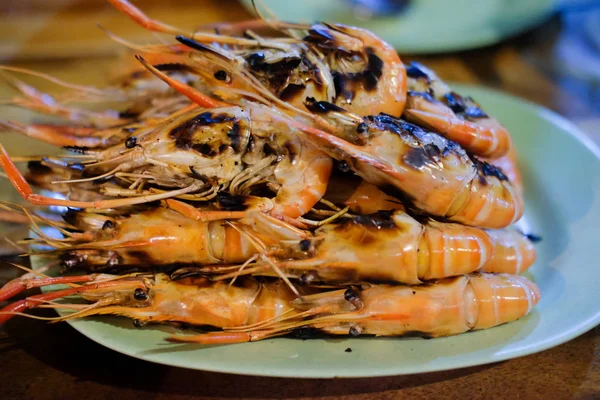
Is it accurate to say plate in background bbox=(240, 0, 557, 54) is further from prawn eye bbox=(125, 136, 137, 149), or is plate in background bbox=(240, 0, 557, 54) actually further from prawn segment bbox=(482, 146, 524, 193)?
prawn eye bbox=(125, 136, 137, 149)

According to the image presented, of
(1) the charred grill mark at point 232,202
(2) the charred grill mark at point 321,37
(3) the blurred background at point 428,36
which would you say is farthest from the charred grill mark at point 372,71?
(3) the blurred background at point 428,36

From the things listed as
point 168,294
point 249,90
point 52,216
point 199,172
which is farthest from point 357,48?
point 52,216

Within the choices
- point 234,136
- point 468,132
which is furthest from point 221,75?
point 468,132

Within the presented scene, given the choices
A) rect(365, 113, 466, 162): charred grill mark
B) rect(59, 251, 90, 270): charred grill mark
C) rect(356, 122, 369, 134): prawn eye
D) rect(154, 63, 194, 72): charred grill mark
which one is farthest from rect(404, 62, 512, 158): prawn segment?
rect(59, 251, 90, 270): charred grill mark

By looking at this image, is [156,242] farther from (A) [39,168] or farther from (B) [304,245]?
(A) [39,168]

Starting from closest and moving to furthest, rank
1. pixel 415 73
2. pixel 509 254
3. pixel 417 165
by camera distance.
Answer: pixel 417 165
pixel 509 254
pixel 415 73

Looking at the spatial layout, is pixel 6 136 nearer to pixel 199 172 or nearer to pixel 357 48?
pixel 199 172

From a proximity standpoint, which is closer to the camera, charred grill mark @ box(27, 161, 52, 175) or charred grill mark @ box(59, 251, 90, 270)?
charred grill mark @ box(59, 251, 90, 270)
